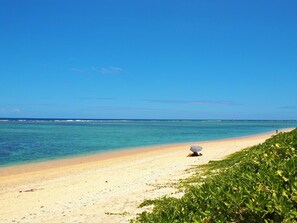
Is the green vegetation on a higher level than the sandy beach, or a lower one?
higher

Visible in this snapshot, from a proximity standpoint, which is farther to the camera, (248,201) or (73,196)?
(73,196)

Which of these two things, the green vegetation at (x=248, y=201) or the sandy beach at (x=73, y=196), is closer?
the green vegetation at (x=248, y=201)

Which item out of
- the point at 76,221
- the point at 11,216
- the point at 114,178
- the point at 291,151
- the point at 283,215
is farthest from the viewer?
the point at 114,178

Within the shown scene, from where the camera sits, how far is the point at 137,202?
840 cm

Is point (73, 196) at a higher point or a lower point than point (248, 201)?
lower

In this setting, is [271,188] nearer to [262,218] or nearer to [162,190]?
[262,218]

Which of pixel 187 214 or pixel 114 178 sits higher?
pixel 187 214

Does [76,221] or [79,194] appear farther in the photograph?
[79,194]

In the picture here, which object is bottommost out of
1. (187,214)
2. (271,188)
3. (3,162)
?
(3,162)

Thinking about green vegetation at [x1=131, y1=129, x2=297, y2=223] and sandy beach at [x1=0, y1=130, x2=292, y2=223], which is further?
sandy beach at [x1=0, y1=130, x2=292, y2=223]

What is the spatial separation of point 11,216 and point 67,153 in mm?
19894

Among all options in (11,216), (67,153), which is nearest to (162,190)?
(11,216)

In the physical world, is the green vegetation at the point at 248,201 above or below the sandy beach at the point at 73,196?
above

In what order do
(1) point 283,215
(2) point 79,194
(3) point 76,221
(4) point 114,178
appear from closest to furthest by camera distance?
(1) point 283,215, (3) point 76,221, (2) point 79,194, (4) point 114,178
